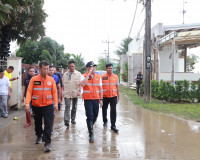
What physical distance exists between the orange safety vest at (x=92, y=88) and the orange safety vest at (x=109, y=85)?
2.55 feet

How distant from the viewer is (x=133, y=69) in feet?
69.9

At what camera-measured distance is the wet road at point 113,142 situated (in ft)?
14.4

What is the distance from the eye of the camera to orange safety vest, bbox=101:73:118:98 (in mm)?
6406

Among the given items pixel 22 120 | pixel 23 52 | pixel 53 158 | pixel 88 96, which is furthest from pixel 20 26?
pixel 23 52

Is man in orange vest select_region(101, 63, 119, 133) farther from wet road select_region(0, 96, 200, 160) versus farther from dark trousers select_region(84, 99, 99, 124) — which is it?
dark trousers select_region(84, 99, 99, 124)

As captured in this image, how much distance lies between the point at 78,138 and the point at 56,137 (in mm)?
545

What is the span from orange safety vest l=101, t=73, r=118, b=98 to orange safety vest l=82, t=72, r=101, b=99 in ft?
2.55

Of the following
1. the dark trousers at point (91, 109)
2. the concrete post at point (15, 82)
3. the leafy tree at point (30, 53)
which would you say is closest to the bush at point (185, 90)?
the dark trousers at point (91, 109)

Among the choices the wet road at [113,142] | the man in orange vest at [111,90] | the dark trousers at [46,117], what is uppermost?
the man in orange vest at [111,90]

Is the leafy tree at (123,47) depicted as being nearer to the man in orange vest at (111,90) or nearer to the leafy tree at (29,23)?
the leafy tree at (29,23)

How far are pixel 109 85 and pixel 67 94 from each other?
1.26 meters

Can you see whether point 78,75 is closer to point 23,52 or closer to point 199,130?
point 199,130

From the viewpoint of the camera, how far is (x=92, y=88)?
5.58m

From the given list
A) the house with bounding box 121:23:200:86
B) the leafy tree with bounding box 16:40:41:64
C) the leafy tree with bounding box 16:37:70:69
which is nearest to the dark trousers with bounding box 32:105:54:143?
the house with bounding box 121:23:200:86
